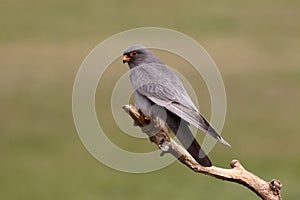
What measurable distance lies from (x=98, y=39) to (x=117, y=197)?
47.5 ft

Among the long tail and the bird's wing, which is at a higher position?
the bird's wing

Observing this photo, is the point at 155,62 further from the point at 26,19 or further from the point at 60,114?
the point at 26,19

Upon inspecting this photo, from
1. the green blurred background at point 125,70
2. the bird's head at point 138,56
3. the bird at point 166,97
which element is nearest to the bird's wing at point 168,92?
the bird at point 166,97

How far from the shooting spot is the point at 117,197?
17.0 m

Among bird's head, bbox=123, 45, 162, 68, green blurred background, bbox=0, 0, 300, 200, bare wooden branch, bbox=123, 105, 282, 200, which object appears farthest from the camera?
green blurred background, bbox=0, 0, 300, 200

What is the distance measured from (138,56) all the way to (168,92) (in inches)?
21.9

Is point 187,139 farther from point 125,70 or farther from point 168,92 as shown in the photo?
point 125,70

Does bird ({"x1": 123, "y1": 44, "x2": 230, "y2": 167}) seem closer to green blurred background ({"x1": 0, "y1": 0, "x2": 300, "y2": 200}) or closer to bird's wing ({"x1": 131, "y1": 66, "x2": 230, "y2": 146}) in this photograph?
bird's wing ({"x1": 131, "y1": 66, "x2": 230, "y2": 146})

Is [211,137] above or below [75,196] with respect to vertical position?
below

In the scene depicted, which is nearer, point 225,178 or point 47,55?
point 225,178

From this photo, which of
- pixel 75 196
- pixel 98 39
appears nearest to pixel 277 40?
pixel 98 39

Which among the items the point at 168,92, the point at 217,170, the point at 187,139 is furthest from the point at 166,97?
the point at 217,170

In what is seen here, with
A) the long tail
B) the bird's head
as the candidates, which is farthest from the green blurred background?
the long tail

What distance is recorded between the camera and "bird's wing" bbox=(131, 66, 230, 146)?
6.77 meters
